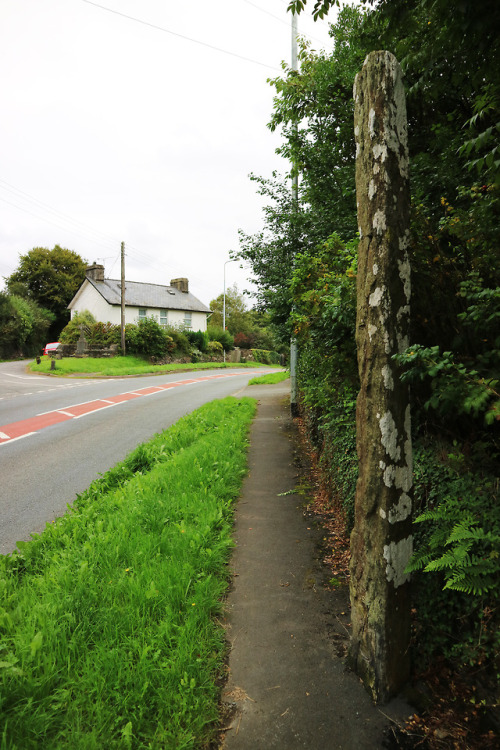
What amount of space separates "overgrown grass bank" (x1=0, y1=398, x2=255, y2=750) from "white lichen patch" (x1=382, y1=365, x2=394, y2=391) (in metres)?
1.95

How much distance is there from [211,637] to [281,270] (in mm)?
7274

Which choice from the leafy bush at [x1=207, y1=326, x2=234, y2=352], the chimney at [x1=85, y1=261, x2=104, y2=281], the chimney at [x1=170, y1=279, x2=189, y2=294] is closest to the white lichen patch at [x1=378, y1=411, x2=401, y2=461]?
the leafy bush at [x1=207, y1=326, x2=234, y2=352]

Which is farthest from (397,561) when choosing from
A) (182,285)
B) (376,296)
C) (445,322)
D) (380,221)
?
(182,285)

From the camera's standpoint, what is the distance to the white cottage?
4022cm

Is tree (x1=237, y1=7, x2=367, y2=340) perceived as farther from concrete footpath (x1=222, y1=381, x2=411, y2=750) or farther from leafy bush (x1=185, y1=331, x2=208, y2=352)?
leafy bush (x1=185, y1=331, x2=208, y2=352)

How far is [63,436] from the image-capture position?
9.12 metres

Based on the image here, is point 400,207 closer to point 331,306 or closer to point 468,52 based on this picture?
point 331,306

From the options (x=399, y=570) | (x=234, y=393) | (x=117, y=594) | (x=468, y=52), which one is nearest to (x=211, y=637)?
(x=117, y=594)

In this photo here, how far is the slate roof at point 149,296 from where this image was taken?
40987 mm

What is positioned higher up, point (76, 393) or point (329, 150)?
point (329, 150)

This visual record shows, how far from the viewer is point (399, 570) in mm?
2373

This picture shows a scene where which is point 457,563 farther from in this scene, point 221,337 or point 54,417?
point 221,337

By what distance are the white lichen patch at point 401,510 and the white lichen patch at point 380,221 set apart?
4.94ft

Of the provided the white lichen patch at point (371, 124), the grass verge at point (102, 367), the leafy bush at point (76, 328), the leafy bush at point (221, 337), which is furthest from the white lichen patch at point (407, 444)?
the leafy bush at point (221, 337)
